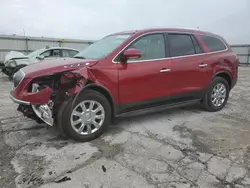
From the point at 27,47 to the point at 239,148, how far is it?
1317 cm

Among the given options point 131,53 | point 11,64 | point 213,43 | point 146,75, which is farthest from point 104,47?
point 11,64

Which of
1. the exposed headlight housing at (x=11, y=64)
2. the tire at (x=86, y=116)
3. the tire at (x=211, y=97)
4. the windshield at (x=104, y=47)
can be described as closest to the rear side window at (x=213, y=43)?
the tire at (x=211, y=97)

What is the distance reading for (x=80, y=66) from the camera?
3443 mm

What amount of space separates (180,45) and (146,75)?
1140 mm

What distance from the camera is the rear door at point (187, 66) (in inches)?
173

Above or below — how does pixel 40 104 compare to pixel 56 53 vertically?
below

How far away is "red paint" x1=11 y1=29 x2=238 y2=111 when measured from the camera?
3.37 m

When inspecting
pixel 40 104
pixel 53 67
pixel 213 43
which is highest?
pixel 213 43

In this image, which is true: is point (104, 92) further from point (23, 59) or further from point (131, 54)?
point (23, 59)

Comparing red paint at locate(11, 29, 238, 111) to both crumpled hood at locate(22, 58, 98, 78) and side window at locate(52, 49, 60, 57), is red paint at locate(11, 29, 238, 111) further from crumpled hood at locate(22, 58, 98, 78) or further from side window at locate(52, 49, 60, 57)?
side window at locate(52, 49, 60, 57)

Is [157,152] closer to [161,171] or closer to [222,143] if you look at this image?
[161,171]

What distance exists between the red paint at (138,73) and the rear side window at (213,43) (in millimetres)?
126

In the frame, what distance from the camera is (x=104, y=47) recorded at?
4.18 metres

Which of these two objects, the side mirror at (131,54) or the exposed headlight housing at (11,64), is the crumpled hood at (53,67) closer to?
the side mirror at (131,54)
